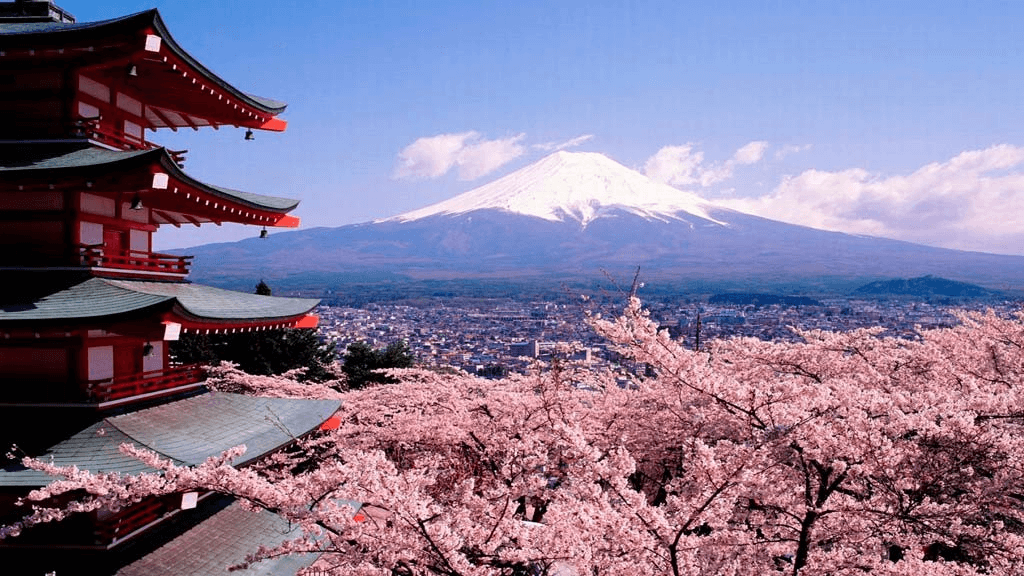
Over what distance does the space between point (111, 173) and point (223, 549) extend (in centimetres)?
374

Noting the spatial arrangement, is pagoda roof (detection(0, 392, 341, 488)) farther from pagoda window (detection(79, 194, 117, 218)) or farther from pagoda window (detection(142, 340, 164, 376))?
pagoda window (detection(79, 194, 117, 218))

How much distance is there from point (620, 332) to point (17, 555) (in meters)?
5.50

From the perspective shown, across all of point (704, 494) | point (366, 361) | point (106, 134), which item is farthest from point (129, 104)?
point (366, 361)

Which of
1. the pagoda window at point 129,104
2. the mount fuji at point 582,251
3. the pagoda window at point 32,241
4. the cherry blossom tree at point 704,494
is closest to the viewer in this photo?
the cherry blossom tree at point 704,494

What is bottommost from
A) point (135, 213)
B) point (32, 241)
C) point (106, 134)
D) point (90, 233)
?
point (32, 241)

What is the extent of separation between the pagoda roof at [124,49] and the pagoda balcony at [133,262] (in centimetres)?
184

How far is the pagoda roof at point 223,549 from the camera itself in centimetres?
557

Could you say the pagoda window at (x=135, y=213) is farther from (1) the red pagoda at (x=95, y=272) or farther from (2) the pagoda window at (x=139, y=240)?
(2) the pagoda window at (x=139, y=240)

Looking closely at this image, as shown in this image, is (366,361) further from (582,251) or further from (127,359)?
(582,251)

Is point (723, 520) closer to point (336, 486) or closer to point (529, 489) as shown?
point (529, 489)

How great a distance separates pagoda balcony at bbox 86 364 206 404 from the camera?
5.77 metres

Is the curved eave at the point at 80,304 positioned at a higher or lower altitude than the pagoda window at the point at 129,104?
lower

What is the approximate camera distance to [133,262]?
6699 millimetres

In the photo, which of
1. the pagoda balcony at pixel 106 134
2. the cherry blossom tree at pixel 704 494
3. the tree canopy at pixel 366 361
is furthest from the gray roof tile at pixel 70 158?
the tree canopy at pixel 366 361
